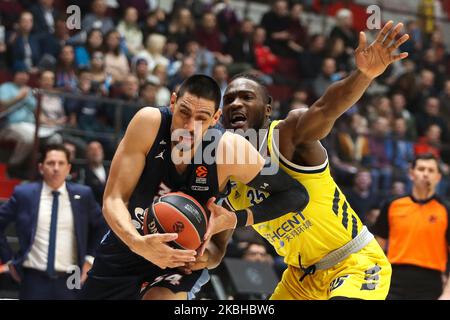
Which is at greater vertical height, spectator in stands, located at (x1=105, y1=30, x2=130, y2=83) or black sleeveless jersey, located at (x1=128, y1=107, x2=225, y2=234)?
spectator in stands, located at (x1=105, y1=30, x2=130, y2=83)

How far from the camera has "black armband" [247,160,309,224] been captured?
4574 millimetres

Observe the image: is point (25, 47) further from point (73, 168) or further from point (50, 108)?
point (73, 168)

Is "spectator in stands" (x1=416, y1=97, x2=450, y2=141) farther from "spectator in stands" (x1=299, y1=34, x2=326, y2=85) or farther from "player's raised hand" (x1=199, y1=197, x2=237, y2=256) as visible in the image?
"player's raised hand" (x1=199, y1=197, x2=237, y2=256)

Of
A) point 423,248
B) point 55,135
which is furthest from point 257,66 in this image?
point 423,248

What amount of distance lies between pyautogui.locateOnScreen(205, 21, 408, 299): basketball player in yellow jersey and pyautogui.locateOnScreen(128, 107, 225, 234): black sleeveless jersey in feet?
1.80

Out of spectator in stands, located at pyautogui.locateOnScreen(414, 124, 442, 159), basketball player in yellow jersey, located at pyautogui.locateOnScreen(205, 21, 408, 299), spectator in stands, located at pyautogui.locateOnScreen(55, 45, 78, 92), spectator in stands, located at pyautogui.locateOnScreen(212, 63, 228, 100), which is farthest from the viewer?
spectator in stands, located at pyautogui.locateOnScreen(414, 124, 442, 159)

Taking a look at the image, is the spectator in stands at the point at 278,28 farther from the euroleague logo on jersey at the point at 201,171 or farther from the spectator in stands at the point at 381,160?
the euroleague logo on jersey at the point at 201,171

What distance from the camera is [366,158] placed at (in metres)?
11.4

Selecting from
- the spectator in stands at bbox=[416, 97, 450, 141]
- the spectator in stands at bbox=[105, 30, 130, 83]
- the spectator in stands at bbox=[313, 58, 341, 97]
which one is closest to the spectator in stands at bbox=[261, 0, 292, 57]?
the spectator in stands at bbox=[313, 58, 341, 97]

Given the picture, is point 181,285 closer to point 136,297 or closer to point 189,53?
point 136,297

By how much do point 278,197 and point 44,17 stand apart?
7080 millimetres

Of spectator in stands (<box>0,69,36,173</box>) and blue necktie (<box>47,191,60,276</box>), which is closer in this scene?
blue necktie (<box>47,191,60,276</box>)

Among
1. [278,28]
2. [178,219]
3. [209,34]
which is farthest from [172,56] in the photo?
[178,219]

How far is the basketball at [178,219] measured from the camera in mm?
4043
